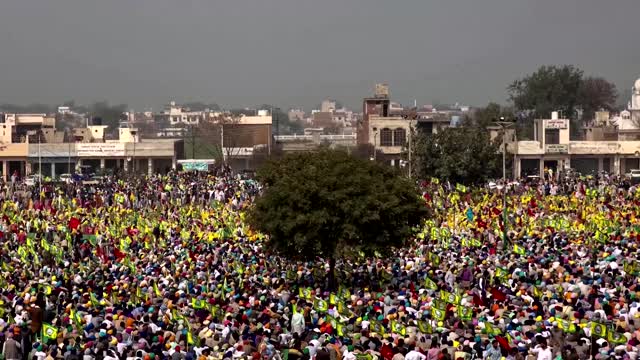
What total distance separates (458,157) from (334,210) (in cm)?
2935

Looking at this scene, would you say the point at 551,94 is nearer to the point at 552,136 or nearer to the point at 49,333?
the point at 552,136

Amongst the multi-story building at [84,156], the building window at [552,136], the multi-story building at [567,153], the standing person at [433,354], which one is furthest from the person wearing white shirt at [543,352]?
the multi-story building at [84,156]

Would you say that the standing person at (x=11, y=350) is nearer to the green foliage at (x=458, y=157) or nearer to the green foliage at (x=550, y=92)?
the green foliage at (x=458, y=157)

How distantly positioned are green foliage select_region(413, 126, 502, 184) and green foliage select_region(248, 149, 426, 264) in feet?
90.8

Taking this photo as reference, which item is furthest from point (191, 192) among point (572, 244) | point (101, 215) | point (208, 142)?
point (208, 142)

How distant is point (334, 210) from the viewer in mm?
28516

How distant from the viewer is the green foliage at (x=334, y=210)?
2823 cm

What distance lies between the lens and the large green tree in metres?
28.2

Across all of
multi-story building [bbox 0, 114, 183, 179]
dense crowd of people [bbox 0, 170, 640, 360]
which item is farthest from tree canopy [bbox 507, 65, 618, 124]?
dense crowd of people [bbox 0, 170, 640, 360]

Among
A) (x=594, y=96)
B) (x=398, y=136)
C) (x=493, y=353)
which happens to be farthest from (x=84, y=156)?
(x=493, y=353)

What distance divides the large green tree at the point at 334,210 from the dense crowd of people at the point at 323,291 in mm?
921

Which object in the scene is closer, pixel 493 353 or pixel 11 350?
pixel 493 353

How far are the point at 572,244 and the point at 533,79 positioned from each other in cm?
9149

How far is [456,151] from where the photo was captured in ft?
189
